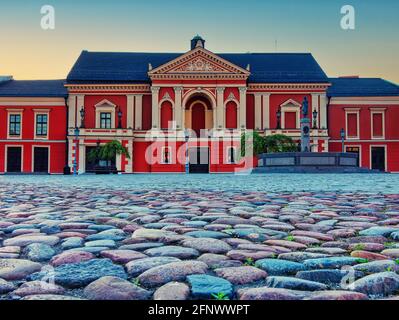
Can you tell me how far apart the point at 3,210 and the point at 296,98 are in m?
34.7

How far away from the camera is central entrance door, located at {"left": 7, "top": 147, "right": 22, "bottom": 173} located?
36.8 metres

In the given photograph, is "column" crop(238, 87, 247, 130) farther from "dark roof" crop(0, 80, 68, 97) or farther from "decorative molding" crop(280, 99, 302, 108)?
"dark roof" crop(0, 80, 68, 97)

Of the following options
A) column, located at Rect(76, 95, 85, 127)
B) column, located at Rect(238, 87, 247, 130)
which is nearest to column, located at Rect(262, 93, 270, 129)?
column, located at Rect(238, 87, 247, 130)

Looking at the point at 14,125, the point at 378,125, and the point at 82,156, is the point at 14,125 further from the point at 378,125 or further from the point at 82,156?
the point at 378,125

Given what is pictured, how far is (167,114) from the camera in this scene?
119 feet

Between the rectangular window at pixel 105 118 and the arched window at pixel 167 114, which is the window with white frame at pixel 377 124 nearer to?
the arched window at pixel 167 114

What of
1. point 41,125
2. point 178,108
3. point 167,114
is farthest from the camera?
point 41,125

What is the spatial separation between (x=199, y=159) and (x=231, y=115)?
463 centimetres

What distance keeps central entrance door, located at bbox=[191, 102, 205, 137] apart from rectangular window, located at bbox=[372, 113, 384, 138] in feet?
49.6

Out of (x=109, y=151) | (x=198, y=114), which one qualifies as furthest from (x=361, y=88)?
(x=109, y=151)

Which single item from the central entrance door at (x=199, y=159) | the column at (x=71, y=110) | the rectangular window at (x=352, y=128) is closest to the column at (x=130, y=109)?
the column at (x=71, y=110)

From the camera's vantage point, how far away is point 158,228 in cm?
333
